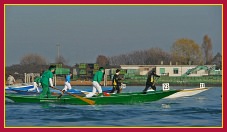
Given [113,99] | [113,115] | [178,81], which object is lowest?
[113,115]

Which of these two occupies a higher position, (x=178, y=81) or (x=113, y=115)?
(x=178, y=81)

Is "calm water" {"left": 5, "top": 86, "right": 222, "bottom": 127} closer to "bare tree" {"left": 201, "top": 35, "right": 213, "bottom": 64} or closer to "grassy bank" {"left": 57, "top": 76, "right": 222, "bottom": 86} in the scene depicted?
"grassy bank" {"left": 57, "top": 76, "right": 222, "bottom": 86}

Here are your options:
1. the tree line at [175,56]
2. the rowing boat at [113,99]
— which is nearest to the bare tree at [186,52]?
the tree line at [175,56]

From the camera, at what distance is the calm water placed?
1669 cm

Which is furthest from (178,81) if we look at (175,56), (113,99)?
(113,99)

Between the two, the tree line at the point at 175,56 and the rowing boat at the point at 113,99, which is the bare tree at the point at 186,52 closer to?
the tree line at the point at 175,56

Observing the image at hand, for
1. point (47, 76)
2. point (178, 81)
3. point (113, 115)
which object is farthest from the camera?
point (178, 81)

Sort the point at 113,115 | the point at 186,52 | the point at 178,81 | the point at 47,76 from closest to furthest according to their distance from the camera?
the point at 113,115 < the point at 47,76 < the point at 178,81 < the point at 186,52

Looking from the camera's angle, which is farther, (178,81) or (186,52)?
(186,52)

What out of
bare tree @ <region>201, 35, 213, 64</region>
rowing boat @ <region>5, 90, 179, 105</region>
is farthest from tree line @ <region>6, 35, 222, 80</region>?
rowing boat @ <region>5, 90, 179, 105</region>

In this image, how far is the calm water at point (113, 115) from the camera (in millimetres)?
16688

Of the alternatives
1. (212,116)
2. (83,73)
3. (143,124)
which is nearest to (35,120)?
(143,124)

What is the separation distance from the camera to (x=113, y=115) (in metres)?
18.9

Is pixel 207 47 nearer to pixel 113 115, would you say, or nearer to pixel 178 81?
pixel 178 81
